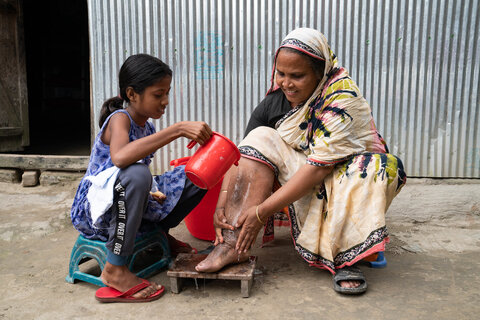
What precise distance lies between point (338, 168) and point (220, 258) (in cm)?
77

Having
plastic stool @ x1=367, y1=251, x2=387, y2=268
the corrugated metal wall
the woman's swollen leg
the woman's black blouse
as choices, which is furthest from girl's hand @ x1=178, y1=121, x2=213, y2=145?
the corrugated metal wall

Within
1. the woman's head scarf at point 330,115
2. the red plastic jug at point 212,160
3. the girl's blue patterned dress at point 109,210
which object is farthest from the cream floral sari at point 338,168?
the girl's blue patterned dress at point 109,210

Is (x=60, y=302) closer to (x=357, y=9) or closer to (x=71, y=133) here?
(x=357, y=9)

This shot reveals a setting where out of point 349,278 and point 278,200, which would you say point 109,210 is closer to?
point 278,200

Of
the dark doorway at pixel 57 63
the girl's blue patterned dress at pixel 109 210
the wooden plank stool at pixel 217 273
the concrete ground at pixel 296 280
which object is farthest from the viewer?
the dark doorway at pixel 57 63

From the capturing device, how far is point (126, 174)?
1745mm

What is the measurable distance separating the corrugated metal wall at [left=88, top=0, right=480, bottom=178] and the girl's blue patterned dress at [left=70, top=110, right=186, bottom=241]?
138 centimetres

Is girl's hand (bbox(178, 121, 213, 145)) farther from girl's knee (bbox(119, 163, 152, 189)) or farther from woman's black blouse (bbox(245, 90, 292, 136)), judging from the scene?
woman's black blouse (bbox(245, 90, 292, 136))

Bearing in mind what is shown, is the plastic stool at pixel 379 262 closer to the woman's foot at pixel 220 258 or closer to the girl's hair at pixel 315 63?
the woman's foot at pixel 220 258

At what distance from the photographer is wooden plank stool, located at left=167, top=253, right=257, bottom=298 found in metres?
1.80

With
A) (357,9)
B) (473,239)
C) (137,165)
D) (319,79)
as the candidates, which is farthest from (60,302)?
(357,9)

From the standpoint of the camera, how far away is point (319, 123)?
1934 millimetres

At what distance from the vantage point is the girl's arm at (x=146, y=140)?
1.72m

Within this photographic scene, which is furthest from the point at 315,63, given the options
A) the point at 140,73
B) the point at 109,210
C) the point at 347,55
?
the point at 347,55
